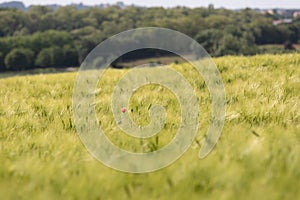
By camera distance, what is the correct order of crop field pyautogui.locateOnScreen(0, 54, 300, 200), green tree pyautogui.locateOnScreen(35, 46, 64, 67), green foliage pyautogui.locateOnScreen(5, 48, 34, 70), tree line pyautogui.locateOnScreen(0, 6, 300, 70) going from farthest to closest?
green tree pyautogui.locateOnScreen(35, 46, 64, 67)
green foliage pyautogui.locateOnScreen(5, 48, 34, 70)
tree line pyautogui.locateOnScreen(0, 6, 300, 70)
crop field pyautogui.locateOnScreen(0, 54, 300, 200)

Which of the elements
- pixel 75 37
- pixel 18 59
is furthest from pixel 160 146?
pixel 75 37

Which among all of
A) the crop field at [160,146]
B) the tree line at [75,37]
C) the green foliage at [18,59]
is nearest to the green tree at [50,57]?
the tree line at [75,37]

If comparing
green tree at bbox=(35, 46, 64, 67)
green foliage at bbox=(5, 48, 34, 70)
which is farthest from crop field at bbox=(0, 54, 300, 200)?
green tree at bbox=(35, 46, 64, 67)

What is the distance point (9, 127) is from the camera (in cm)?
464

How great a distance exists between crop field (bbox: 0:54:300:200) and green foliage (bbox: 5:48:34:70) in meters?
128

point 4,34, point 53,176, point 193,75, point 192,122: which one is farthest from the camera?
point 4,34

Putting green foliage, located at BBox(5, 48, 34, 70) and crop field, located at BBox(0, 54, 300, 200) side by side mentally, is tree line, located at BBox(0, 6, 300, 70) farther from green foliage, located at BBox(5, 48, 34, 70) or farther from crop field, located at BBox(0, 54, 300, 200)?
crop field, located at BBox(0, 54, 300, 200)

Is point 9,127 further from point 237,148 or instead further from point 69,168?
point 237,148

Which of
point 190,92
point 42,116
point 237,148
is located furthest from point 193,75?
point 237,148

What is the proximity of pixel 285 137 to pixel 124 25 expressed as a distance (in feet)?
604

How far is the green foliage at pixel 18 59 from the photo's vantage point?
415ft

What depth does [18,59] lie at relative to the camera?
12719 cm

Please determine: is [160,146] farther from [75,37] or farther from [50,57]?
[75,37]

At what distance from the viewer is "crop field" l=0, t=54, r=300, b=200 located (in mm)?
2695
